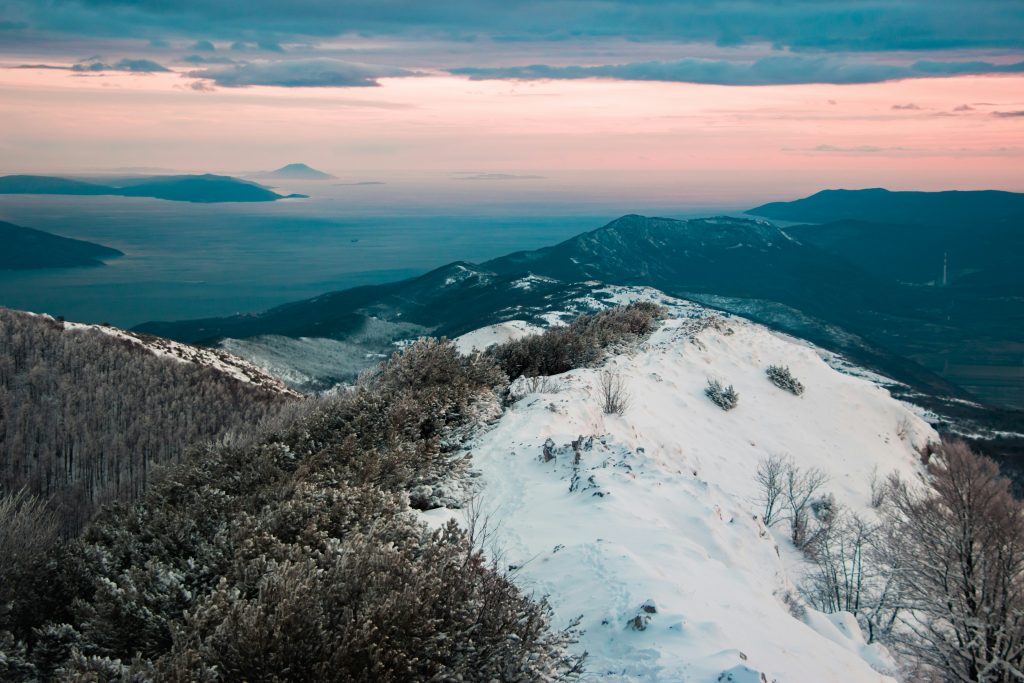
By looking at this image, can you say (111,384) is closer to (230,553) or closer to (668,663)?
(230,553)

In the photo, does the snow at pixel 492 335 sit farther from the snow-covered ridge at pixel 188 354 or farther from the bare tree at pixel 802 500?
the bare tree at pixel 802 500

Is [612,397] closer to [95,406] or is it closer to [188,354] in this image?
[95,406]

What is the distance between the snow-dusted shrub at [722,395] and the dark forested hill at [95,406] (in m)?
20.3

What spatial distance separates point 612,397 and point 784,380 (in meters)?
12.7

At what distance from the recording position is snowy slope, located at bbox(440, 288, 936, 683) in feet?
18.5

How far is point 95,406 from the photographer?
37.3 m

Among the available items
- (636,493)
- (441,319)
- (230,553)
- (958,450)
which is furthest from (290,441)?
(441,319)

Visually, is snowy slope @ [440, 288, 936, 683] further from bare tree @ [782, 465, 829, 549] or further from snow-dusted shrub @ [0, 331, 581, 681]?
snow-dusted shrub @ [0, 331, 581, 681]

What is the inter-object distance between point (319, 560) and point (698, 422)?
48.8ft

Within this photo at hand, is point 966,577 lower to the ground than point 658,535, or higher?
lower

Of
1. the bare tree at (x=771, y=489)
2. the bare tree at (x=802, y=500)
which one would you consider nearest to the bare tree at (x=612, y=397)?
the bare tree at (x=771, y=489)

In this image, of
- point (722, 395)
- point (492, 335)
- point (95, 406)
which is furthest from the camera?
point (492, 335)

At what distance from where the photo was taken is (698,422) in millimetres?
18734

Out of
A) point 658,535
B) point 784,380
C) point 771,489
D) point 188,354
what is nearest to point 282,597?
point 658,535
